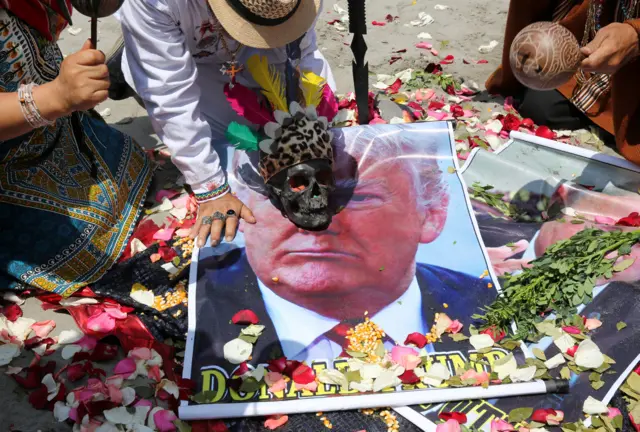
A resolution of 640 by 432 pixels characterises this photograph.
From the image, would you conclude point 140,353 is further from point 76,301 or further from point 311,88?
point 311,88

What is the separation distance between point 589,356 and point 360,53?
1.74m

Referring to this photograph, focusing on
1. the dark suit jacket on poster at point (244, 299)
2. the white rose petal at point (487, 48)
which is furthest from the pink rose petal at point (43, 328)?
the white rose petal at point (487, 48)

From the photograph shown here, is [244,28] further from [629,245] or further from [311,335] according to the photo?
[629,245]

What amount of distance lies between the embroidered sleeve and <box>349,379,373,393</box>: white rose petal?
1.04 m

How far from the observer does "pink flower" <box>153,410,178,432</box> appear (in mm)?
1815

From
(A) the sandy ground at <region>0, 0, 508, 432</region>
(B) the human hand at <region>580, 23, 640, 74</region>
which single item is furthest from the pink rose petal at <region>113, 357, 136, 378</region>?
(B) the human hand at <region>580, 23, 640, 74</region>

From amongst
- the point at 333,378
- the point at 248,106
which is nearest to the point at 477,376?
the point at 333,378

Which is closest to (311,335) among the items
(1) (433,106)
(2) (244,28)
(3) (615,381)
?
(3) (615,381)

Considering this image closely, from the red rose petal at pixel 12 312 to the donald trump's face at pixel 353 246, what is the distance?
0.89 m

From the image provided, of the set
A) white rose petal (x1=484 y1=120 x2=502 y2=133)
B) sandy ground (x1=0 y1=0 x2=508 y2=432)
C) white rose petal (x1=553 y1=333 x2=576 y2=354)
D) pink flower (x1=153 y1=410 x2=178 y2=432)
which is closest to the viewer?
pink flower (x1=153 y1=410 x2=178 y2=432)

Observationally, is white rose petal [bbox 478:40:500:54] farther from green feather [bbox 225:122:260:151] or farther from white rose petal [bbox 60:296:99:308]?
white rose petal [bbox 60:296:99:308]

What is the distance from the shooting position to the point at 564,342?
1.93 m

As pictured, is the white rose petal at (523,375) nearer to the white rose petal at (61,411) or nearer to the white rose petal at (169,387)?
the white rose petal at (169,387)

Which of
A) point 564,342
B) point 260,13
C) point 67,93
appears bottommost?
point 564,342
